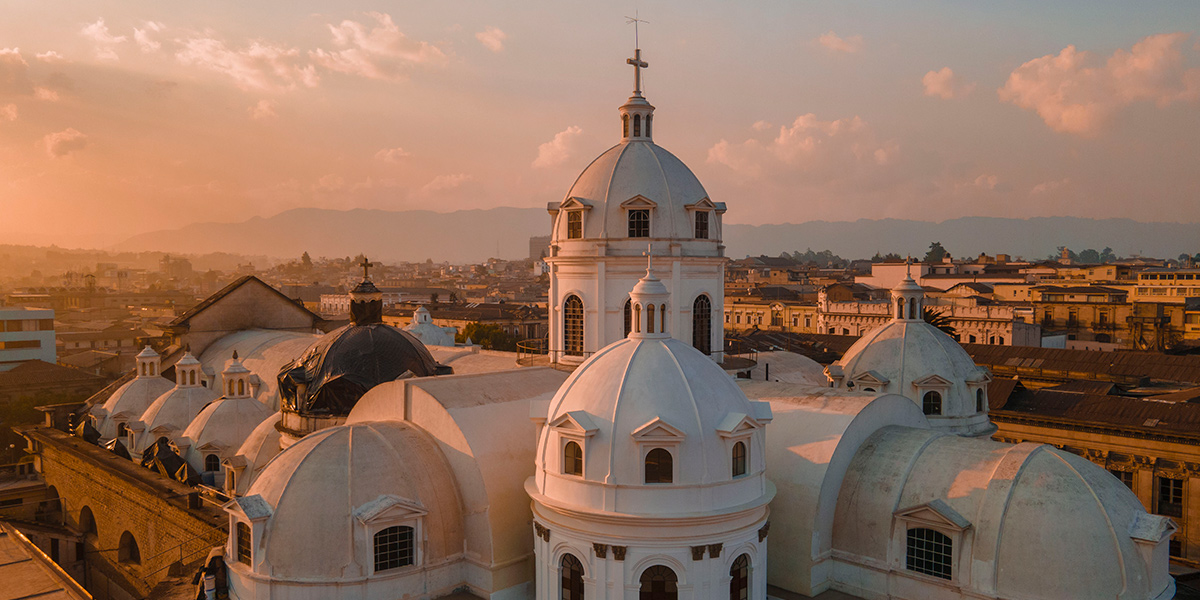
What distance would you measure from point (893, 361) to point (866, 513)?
13524mm

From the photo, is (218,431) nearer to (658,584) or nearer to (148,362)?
(148,362)

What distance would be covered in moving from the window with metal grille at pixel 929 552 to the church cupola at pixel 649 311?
9467 millimetres

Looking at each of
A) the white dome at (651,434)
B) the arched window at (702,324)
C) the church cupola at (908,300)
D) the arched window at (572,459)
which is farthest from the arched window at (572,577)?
the church cupola at (908,300)

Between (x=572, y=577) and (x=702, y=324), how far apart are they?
48.4 ft

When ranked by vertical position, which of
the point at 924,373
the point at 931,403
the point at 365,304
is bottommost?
the point at 931,403

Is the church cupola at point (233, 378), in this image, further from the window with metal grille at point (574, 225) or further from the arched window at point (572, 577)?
the arched window at point (572, 577)

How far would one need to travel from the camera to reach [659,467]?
21.4 meters

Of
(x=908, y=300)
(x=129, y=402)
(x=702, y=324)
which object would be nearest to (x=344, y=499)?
(x=702, y=324)

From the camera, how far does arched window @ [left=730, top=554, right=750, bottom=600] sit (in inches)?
882

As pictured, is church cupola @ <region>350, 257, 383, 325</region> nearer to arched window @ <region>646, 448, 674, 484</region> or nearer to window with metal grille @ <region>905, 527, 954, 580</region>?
arched window @ <region>646, 448, 674, 484</region>

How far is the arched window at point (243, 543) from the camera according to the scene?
2342 centimetres

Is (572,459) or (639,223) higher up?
(639,223)

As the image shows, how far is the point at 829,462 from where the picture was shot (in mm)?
25094

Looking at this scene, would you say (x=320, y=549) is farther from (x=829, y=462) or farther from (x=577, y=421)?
(x=829, y=462)
